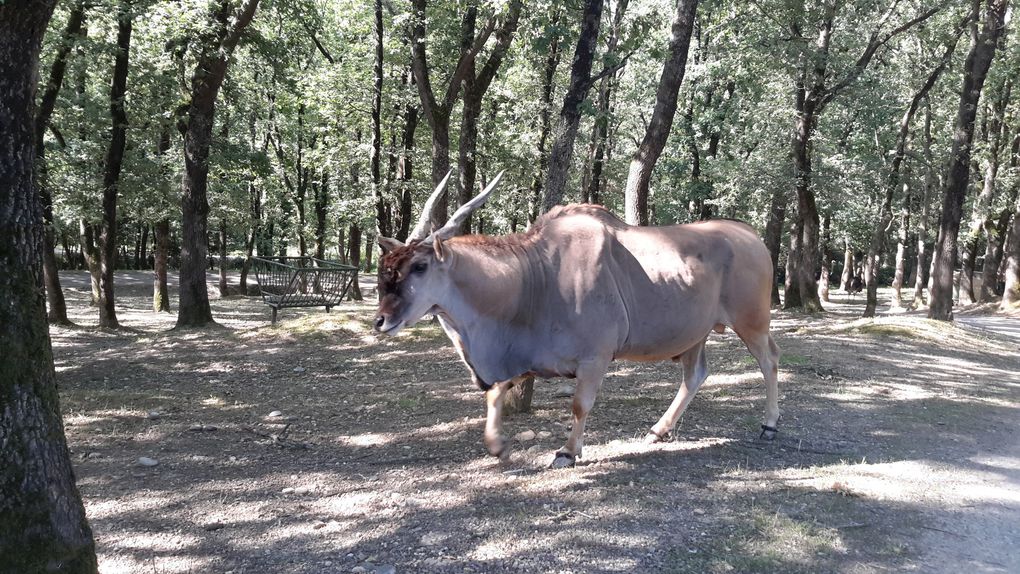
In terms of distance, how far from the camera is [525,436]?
6953mm

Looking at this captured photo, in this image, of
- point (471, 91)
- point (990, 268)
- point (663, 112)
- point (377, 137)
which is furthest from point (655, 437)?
point (990, 268)

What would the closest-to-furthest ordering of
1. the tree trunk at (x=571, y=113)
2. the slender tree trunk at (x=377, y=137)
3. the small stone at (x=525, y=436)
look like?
the small stone at (x=525, y=436) → the tree trunk at (x=571, y=113) → the slender tree trunk at (x=377, y=137)

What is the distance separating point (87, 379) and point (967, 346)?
16292mm

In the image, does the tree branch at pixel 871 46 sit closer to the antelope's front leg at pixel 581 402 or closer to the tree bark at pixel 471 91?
the tree bark at pixel 471 91

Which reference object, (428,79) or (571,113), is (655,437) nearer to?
(571,113)

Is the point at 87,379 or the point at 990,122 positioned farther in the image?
the point at 990,122

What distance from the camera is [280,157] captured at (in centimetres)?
3450

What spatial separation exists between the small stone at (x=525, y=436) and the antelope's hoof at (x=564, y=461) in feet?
3.08

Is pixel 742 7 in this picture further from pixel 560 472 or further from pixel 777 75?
pixel 560 472

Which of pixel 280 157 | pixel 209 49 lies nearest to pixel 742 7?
pixel 209 49

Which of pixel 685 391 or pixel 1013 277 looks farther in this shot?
pixel 1013 277

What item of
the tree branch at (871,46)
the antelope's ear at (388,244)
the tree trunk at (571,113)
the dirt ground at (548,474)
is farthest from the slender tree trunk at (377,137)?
the antelope's ear at (388,244)

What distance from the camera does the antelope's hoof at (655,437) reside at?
679 cm

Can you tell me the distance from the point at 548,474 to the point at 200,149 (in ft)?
42.7
